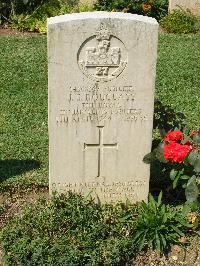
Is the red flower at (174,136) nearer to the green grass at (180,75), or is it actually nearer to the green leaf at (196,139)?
the green leaf at (196,139)

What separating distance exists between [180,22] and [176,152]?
7.57 metres

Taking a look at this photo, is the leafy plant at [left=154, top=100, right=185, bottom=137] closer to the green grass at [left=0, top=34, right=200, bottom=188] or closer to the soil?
the green grass at [left=0, top=34, right=200, bottom=188]

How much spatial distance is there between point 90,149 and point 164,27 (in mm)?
7398

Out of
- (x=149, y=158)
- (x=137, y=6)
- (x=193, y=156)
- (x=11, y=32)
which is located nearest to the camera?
(x=193, y=156)

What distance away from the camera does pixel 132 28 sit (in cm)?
479

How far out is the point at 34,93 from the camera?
867 cm

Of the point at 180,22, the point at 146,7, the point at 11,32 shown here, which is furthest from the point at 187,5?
the point at 11,32

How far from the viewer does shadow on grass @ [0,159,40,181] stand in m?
6.32

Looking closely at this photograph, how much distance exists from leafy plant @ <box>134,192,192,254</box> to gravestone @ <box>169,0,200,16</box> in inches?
310

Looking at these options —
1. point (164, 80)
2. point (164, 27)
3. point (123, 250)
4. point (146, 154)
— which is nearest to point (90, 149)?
point (146, 154)

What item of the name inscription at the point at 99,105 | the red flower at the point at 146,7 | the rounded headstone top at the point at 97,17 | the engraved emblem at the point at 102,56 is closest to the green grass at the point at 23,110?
the name inscription at the point at 99,105

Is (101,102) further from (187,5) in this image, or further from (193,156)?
(187,5)

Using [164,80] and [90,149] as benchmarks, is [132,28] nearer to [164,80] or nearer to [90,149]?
[90,149]

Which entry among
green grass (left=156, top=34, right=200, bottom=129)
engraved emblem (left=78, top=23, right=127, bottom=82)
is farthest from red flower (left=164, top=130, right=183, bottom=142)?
green grass (left=156, top=34, right=200, bottom=129)
